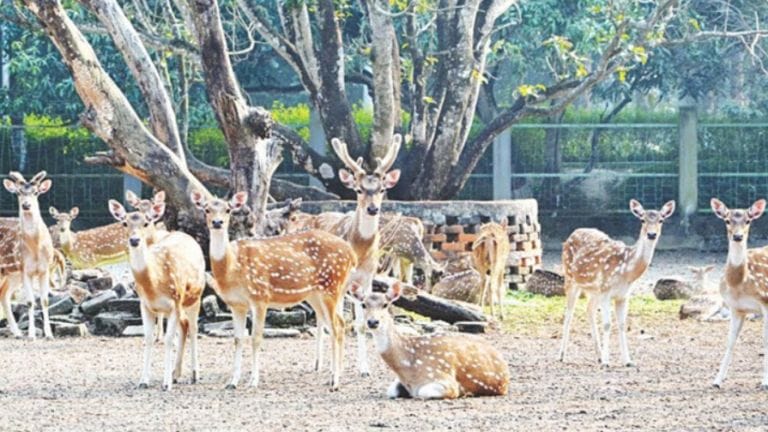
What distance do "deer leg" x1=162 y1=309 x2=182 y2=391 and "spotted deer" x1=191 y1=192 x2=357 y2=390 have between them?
367 millimetres

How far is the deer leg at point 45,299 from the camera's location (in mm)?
15930

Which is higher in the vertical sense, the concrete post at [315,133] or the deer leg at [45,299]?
the concrete post at [315,133]

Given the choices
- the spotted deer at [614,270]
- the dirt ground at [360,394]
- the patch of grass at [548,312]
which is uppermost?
the spotted deer at [614,270]

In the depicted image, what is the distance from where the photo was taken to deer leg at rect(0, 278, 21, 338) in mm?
16109

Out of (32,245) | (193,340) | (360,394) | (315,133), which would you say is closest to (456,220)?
(32,245)

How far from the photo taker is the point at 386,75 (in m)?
21.1

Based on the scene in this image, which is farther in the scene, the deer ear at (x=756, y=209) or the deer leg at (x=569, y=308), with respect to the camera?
the deer leg at (x=569, y=308)

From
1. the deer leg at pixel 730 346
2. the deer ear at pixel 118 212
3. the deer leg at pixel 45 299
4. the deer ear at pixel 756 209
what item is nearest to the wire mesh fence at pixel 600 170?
the deer leg at pixel 45 299

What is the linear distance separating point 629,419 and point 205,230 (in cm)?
652

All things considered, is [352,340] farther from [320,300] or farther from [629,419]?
[629,419]

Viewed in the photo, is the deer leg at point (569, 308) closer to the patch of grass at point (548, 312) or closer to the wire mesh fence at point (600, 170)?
the patch of grass at point (548, 312)

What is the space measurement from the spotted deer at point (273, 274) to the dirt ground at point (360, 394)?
1.20 ft

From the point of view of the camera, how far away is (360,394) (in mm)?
11906

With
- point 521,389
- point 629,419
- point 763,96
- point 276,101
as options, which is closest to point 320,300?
point 521,389
